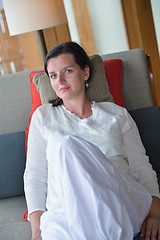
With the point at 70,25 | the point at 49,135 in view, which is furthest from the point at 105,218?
the point at 70,25

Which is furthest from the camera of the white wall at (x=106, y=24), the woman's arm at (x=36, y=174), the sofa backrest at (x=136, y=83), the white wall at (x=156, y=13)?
the white wall at (x=106, y=24)

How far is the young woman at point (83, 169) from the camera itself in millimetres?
A: 1118

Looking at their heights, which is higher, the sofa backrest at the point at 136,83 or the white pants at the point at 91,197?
the sofa backrest at the point at 136,83

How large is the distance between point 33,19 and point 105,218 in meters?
1.67

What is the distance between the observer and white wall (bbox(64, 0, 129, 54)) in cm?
336

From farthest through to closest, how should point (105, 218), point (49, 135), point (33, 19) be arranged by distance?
point (33, 19)
point (49, 135)
point (105, 218)

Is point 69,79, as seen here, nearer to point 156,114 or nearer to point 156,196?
point 156,114

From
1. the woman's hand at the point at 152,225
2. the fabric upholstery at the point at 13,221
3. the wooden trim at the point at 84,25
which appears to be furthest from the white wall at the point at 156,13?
the woman's hand at the point at 152,225

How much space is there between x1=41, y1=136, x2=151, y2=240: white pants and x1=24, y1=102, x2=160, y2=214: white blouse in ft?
0.86

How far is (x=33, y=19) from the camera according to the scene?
7.94 ft

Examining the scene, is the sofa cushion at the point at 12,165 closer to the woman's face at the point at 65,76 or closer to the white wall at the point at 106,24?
the woman's face at the point at 65,76

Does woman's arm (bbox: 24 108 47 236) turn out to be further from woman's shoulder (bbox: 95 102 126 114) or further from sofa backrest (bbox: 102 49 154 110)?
sofa backrest (bbox: 102 49 154 110)

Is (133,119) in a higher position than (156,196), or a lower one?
higher

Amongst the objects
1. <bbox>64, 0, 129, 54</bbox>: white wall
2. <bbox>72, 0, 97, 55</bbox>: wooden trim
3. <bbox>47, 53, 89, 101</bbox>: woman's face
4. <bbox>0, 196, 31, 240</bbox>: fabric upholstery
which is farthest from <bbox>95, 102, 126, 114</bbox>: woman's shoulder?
<bbox>72, 0, 97, 55</bbox>: wooden trim
